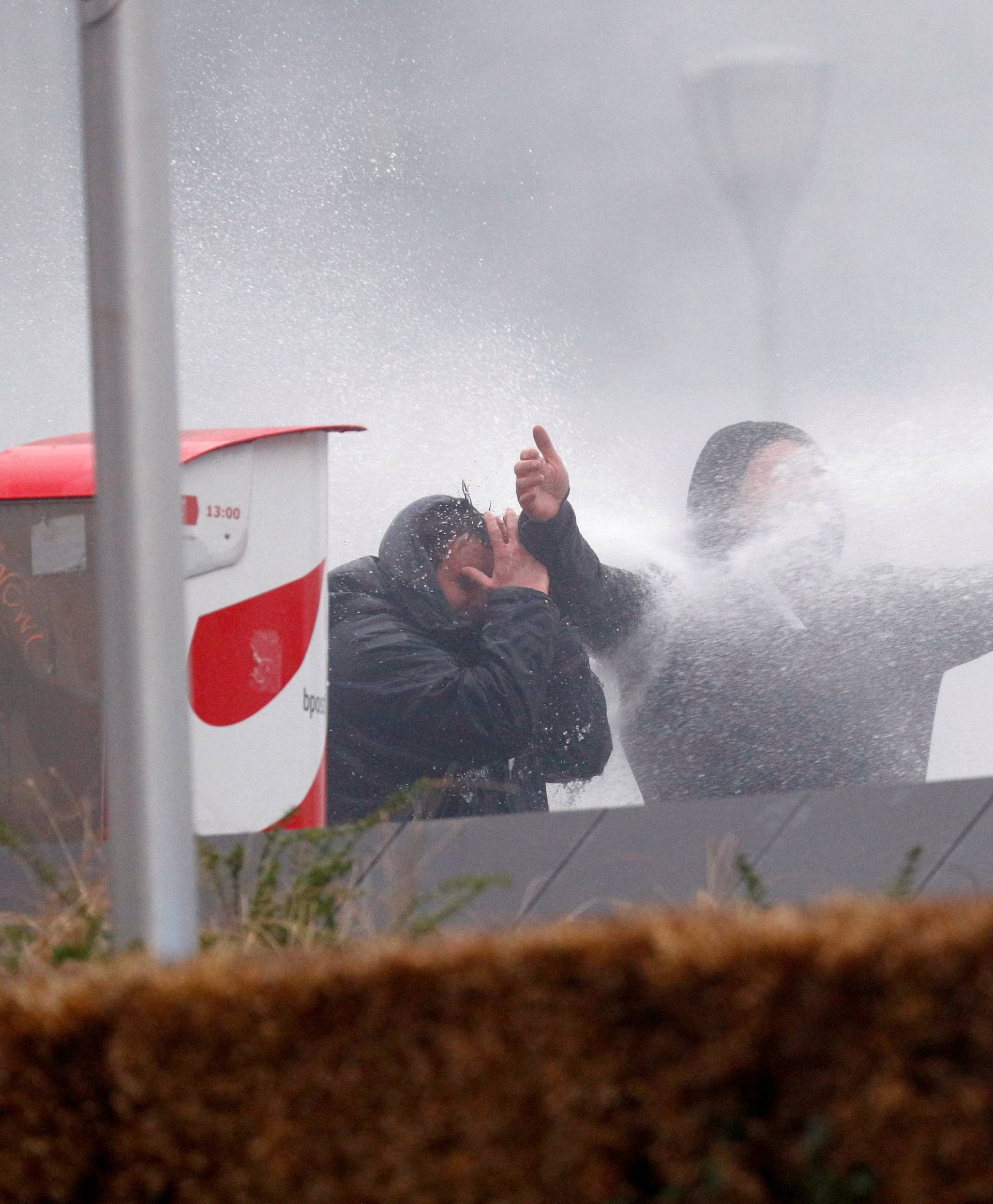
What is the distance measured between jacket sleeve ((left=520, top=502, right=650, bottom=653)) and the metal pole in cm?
250

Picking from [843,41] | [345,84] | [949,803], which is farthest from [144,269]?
[843,41]

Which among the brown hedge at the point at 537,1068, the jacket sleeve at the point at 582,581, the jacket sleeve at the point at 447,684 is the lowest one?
the brown hedge at the point at 537,1068

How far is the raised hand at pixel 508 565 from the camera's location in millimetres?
4598

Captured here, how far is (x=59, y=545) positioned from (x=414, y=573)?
111 cm

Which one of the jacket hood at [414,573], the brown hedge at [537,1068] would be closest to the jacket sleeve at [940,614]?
the jacket hood at [414,573]

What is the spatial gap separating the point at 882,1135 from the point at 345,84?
4.33 meters

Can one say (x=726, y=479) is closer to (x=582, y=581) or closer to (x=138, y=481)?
(x=582, y=581)

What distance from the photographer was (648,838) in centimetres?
356

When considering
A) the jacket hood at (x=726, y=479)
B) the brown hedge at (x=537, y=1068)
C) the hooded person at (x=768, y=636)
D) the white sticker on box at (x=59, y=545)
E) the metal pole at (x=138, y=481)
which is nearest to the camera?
the brown hedge at (x=537, y=1068)

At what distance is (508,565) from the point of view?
462 centimetres

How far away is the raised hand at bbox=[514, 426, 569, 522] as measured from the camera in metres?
4.68

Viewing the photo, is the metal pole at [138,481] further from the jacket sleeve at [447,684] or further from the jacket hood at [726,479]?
the jacket hood at [726,479]

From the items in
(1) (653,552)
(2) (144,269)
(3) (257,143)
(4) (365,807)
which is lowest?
(4) (365,807)

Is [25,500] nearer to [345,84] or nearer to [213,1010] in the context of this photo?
Result: [345,84]
